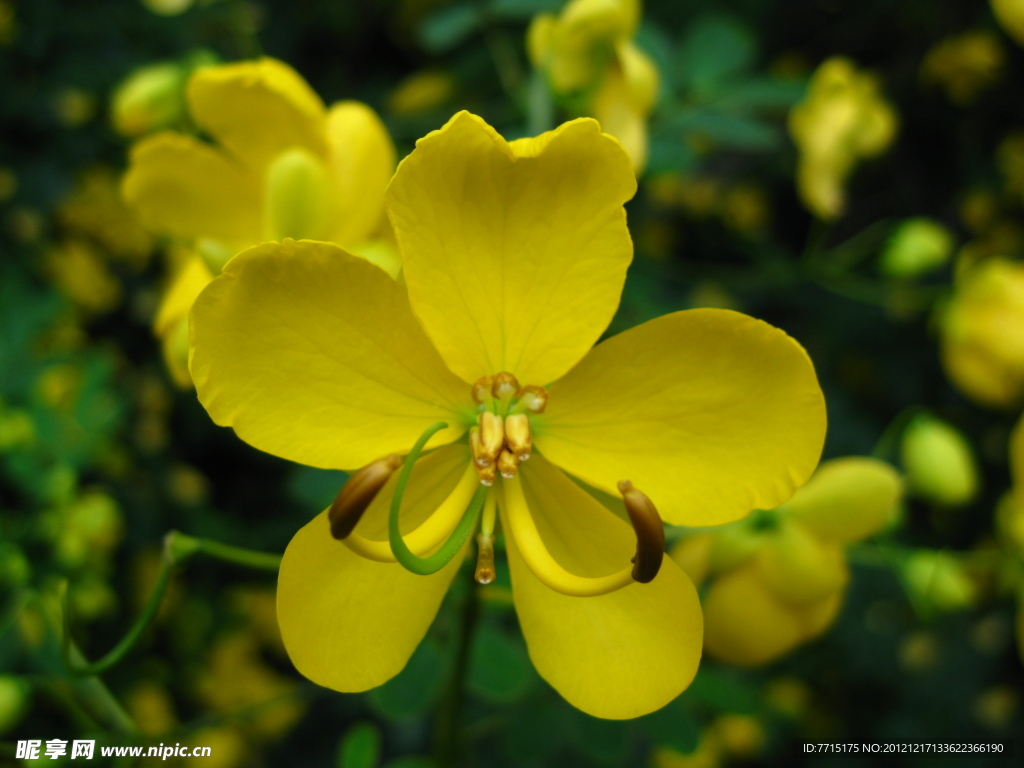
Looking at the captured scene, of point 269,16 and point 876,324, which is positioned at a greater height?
point 269,16

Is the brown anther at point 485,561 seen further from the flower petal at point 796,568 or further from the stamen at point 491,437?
the flower petal at point 796,568

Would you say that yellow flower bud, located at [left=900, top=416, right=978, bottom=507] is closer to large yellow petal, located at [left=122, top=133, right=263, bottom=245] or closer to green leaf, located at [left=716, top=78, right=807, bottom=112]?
green leaf, located at [left=716, top=78, right=807, bottom=112]

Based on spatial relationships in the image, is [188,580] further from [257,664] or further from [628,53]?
[628,53]

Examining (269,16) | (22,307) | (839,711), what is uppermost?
(269,16)

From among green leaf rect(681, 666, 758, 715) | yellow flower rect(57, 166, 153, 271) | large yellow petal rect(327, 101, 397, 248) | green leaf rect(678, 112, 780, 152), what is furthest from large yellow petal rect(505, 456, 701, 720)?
yellow flower rect(57, 166, 153, 271)

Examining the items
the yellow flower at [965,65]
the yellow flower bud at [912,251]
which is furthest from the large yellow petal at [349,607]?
the yellow flower at [965,65]

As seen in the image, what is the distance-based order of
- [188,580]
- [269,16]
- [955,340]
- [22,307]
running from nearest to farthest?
[22,307] < [955,340] < [188,580] < [269,16]

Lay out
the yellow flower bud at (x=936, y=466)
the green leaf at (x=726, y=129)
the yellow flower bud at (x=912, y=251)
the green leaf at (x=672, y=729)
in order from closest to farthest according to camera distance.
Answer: the green leaf at (x=672, y=729), the yellow flower bud at (x=936, y=466), the green leaf at (x=726, y=129), the yellow flower bud at (x=912, y=251)

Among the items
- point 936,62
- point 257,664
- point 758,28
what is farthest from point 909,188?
point 257,664
